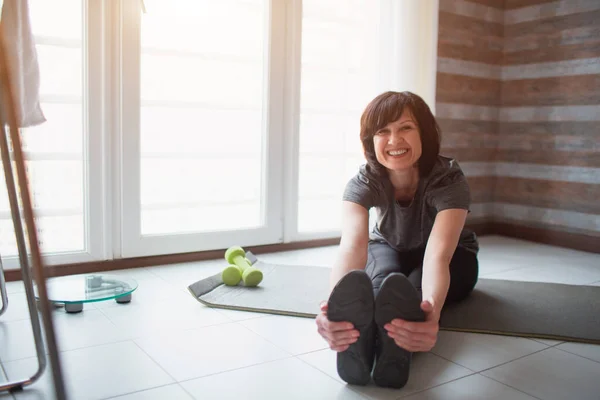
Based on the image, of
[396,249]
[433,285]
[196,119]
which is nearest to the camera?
[433,285]

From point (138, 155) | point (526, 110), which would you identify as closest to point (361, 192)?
point (138, 155)

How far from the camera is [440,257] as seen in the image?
1662 mm

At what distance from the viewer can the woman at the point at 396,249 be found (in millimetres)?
1431

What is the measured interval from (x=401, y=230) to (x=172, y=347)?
0.84 m

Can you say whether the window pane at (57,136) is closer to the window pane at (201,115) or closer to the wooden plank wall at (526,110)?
the window pane at (201,115)

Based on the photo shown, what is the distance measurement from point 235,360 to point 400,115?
0.88m

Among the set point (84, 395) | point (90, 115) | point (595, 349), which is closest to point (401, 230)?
point (595, 349)

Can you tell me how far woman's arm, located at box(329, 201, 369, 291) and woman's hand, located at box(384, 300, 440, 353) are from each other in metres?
0.30

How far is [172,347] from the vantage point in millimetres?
1847

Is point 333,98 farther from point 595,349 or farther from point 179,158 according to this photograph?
point 595,349

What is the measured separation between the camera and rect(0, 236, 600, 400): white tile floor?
60.6 inches

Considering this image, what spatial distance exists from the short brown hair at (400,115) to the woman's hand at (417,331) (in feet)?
2.02

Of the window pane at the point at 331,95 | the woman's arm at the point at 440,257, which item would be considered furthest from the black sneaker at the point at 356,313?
the window pane at the point at 331,95

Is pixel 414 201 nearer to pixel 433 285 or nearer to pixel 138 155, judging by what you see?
pixel 433 285
